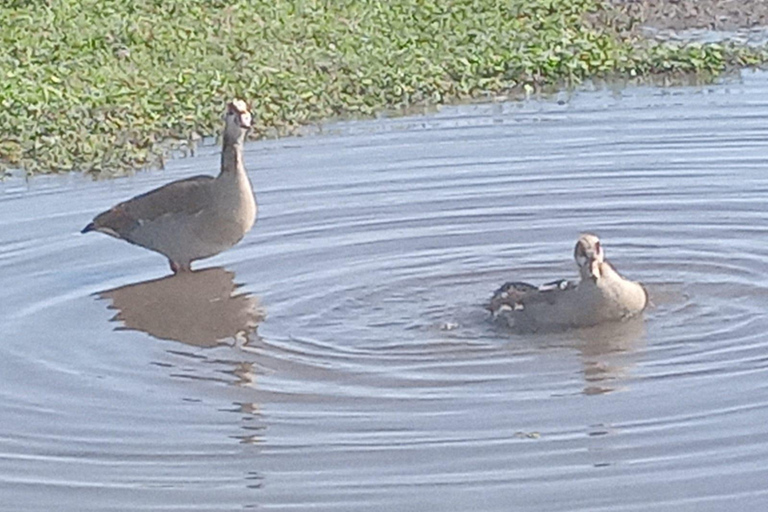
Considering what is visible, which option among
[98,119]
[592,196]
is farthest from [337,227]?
[98,119]

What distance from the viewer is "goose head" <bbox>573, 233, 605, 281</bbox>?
443 inches

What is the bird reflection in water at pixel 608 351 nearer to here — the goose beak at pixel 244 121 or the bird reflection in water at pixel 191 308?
the bird reflection in water at pixel 191 308

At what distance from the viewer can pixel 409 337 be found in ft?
37.9

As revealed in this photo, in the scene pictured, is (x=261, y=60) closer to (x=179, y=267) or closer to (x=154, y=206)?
(x=154, y=206)

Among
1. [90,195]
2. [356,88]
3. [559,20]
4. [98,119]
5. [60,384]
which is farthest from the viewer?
[559,20]

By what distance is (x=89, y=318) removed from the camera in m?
12.5

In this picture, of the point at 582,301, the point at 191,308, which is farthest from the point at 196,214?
the point at 582,301

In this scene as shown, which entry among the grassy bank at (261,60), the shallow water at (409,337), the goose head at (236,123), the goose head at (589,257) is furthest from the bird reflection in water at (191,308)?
the grassy bank at (261,60)

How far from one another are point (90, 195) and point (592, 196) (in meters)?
4.01

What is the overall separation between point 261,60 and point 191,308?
816 centimetres

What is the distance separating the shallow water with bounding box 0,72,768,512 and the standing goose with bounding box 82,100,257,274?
234 mm

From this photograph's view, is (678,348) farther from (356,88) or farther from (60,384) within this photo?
(356,88)

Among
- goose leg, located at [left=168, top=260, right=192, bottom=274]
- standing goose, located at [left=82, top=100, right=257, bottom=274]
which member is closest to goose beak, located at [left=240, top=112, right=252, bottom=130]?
standing goose, located at [left=82, top=100, right=257, bottom=274]

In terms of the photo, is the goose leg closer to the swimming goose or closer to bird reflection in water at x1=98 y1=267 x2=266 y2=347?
bird reflection in water at x1=98 y1=267 x2=266 y2=347
